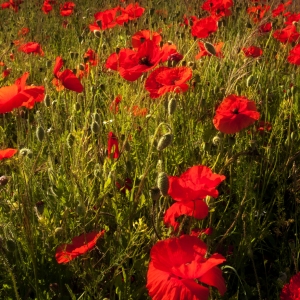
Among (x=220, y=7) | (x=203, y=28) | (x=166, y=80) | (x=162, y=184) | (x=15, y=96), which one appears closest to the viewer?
(x=162, y=184)

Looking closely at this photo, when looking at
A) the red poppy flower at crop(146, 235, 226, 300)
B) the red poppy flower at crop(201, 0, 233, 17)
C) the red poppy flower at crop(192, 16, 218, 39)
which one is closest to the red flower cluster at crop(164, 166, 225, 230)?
the red poppy flower at crop(146, 235, 226, 300)

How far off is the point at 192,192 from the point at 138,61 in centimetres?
80

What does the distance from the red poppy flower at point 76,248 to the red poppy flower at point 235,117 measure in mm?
542

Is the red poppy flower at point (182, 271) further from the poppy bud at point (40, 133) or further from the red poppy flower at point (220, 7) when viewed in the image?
the red poppy flower at point (220, 7)

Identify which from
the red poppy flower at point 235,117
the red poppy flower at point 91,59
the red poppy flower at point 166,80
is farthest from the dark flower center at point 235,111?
the red poppy flower at point 91,59

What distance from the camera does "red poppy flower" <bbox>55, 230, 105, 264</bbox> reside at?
1.15 m

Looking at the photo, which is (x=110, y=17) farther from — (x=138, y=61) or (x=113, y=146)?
(x=113, y=146)

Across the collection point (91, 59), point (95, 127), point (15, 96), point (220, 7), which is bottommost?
point (91, 59)

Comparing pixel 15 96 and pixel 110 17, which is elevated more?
pixel 15 96

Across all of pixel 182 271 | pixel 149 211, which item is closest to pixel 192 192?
pixel 182 271

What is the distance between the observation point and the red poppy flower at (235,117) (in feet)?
4.82

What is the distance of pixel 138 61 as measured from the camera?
1.76 meters

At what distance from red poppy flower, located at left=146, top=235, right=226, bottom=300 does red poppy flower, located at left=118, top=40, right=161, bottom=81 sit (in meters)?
0.82

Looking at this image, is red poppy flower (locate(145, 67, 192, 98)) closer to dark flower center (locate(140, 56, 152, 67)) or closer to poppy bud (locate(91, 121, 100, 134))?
dark flower center (locate(140, 56, 152, 67))
